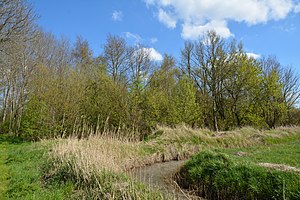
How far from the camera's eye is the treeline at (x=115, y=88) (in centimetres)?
1638

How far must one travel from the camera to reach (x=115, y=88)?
1669 centimetres

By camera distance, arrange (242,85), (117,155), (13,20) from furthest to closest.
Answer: (242,85) → (13,20) → (117,155)

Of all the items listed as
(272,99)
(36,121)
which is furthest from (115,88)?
(272,99)

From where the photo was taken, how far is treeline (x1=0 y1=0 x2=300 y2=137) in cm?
1638

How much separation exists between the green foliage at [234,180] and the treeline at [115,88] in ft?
22.6

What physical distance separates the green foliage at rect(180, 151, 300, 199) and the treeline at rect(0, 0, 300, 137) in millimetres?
6899

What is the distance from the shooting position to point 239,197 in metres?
5.57

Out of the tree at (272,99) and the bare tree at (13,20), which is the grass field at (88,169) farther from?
the tree at (272,99)

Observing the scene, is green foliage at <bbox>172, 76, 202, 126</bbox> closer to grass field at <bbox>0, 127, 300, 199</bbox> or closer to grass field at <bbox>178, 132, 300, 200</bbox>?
grass field at <bbox>0, 127, 300, 199</bbox>

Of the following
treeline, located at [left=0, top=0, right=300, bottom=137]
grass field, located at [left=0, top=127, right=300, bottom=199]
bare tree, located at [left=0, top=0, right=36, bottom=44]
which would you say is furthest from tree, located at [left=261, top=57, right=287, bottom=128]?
bare tree, located at [left=0, top=0, right=36, bottom=44]

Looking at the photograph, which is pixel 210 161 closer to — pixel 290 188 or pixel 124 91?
pixel 290 188

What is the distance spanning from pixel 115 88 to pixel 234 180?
478 inches

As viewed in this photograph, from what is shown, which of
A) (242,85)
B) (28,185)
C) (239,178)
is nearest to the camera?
(28,185)

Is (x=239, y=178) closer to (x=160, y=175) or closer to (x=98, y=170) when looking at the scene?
(x=160, y=175)
